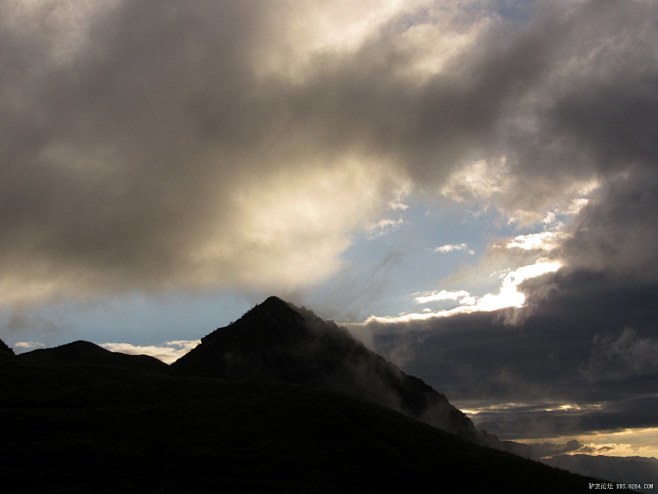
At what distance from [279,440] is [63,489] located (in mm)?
29632

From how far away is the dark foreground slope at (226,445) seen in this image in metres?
80.4

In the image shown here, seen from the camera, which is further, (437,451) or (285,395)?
(285,395)

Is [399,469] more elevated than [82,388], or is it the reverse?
[82,388]

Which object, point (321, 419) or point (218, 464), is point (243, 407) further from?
point (218, 464)

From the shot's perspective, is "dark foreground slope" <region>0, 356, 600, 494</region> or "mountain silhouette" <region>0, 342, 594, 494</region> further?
"dark foreground slope" <region>0, 356, 600, 494</region>

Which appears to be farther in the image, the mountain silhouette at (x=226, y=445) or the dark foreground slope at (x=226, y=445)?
the dark foreground slope at (x=226, y=445)

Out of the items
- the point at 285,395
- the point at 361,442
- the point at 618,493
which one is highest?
the point at 285,395

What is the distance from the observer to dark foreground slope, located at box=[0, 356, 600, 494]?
8038 cm

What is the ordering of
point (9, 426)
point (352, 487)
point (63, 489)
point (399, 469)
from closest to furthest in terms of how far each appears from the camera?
point (63, 489) < point (352, 487) < point (399, 469) < point (9, 426)

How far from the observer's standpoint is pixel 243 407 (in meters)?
104

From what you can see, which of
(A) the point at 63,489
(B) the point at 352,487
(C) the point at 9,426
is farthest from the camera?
(C) the point at 9,426

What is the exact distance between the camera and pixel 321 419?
102m

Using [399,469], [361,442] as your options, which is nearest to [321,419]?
[361,442]

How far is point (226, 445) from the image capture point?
89.8 metres
